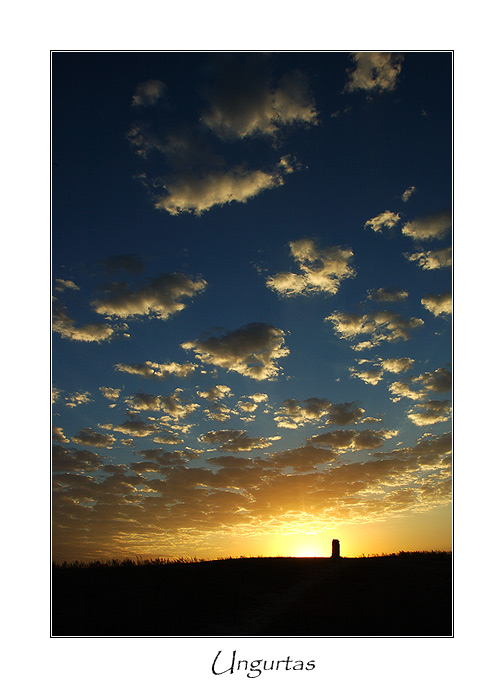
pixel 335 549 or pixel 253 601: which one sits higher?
pixel 253 601

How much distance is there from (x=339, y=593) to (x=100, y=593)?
24.5ft

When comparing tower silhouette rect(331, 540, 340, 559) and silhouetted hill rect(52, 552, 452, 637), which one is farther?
tower silhouette rect(331, 540, 340, 559)

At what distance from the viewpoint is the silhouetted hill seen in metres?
10.6

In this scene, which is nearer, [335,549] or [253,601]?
[253,601]

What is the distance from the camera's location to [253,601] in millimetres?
12930

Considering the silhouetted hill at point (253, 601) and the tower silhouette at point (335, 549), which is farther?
the tower silhouette at point (335, 549)

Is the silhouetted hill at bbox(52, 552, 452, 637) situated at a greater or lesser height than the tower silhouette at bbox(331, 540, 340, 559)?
greater

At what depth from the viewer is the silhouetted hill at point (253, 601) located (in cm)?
1060

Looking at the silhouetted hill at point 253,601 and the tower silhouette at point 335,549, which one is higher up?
the silhouetted hill at point 253,601
